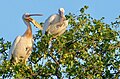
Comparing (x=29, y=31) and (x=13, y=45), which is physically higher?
(x=29, y=31)

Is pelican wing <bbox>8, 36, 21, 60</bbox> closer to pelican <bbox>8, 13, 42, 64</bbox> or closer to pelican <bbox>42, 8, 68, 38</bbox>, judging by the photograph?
pelican <bbox>8, 13, 42, 64</bbox>

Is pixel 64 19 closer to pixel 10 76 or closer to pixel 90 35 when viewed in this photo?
pixel 90 35

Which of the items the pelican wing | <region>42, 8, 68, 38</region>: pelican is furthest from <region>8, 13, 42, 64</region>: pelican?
<region>42, 8, 68, 38</region>: pelican

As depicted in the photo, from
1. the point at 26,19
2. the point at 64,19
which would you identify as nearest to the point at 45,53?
the point at 64,19

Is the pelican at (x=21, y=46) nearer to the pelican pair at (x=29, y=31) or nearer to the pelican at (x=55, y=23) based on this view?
the pelican pair at (x=29, y=31)

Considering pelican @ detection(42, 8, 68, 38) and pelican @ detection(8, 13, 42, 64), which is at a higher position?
pelican @ detection(42, 8, 68, 38)

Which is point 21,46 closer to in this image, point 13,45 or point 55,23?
point 13,45

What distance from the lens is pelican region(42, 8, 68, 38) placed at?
13.7m

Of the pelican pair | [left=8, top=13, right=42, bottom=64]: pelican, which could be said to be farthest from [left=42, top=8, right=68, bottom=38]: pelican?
[left=8, top=13, right=42, bottom=64]: pelican

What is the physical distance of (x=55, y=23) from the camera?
14562 millimetres

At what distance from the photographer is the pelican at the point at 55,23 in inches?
541

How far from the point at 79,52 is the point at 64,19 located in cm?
256

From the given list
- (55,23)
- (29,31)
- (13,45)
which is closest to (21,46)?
(13,45)

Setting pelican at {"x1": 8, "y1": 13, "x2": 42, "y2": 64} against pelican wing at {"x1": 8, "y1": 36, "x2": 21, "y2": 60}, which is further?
pelican at {"x1": 8, "y1": 13, "x2": 42, "y2": 64}
